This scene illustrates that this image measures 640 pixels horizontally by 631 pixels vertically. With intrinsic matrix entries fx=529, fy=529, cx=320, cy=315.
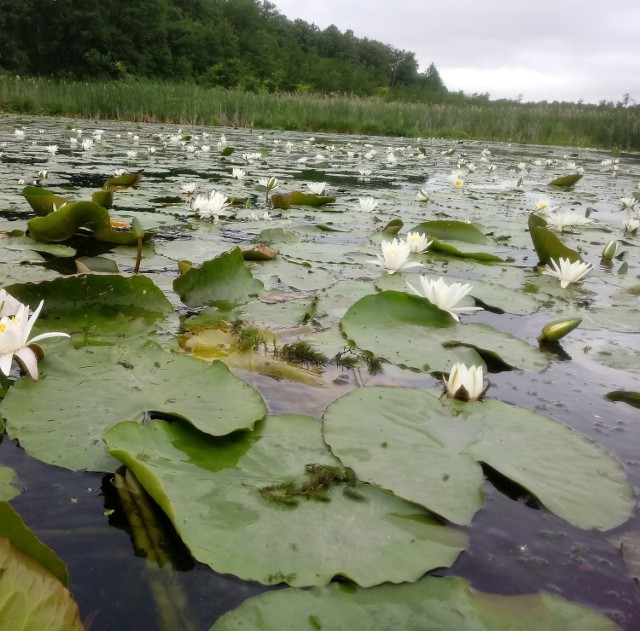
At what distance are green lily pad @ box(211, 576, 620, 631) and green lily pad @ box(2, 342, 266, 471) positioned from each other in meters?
0.35

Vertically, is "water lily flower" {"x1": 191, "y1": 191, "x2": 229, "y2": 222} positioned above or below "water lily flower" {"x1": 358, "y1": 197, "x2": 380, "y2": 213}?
below

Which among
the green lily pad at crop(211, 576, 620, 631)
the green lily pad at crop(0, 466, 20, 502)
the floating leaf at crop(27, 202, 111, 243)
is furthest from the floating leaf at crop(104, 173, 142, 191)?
the green lily pad at crop(211, 576, 620, 631)

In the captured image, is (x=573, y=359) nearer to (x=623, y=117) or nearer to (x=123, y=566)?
(x=123, y=566)

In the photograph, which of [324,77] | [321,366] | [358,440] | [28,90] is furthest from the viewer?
[324,77]

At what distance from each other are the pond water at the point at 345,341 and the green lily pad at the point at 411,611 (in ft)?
0.13

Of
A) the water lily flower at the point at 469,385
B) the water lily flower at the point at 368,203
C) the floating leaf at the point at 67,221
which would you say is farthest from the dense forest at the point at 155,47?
Answer: the water lily flower at the point at 469,385

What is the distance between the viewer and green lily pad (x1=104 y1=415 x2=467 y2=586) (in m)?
0.68

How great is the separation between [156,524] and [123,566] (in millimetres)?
80

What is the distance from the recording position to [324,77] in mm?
34906

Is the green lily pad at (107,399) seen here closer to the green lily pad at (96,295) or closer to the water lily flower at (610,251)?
the green lily pad at (96,295)

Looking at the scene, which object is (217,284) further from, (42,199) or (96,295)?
(42,199)

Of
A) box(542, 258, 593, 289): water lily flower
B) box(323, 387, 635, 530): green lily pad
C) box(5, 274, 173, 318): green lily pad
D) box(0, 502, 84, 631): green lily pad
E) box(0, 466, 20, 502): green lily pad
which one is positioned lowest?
box(0, 466, 20, 502): green lily pad

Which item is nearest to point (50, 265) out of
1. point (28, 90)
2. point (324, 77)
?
point (28, 90)

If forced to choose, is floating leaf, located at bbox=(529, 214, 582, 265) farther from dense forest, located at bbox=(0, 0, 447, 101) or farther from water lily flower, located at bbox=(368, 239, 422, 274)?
dense forest, located at bbox=(0, 0, 447, 101)
